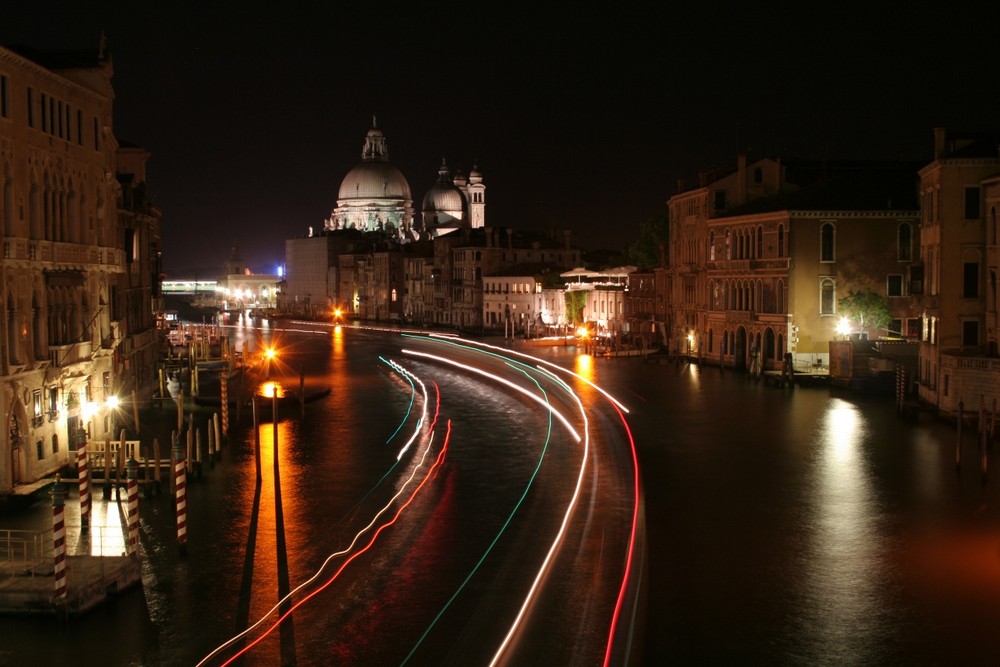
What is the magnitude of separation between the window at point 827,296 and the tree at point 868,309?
0.74 meters

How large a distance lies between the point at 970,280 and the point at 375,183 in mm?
121109

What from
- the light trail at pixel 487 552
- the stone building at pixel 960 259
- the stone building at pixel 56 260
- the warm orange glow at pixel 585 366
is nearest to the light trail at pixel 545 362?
the warm orange glow at pixel 585 366

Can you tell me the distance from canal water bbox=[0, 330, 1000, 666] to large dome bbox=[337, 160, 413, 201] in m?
116

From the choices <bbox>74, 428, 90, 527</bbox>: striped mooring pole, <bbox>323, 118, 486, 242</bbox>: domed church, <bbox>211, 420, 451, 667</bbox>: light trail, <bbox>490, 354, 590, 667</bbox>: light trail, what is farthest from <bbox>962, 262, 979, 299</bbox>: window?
<bbox>323, 118, 486, 242</bbox>: domed church

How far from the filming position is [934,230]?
1534 inches

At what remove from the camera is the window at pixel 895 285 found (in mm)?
51281

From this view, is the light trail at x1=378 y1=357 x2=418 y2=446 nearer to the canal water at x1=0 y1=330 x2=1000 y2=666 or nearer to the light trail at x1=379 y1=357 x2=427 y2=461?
the light trail at x1=379 y1=357 x2=427 y2=461

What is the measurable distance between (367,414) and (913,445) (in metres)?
18.3

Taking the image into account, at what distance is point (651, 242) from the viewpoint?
275 ft

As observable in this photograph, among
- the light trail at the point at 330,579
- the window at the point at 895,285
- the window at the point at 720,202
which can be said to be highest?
the window at the point at 720,202

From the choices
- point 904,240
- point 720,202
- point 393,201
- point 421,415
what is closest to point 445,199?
point 393,201

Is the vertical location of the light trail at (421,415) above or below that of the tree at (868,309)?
below

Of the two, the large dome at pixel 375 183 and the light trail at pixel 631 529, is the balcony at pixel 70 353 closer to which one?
the light trail at pixel 631 529

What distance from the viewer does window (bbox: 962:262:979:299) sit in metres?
37.8
